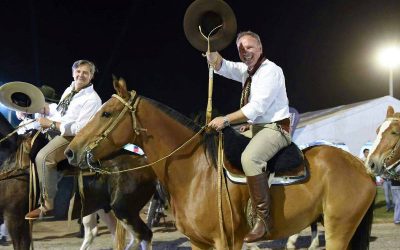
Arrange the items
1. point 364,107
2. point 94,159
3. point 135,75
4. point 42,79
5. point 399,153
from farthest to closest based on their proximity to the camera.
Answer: point 135,75
point 42,79
point 364,107
point 399,153
point 94,159

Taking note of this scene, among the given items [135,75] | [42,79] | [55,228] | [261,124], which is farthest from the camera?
[135,75]

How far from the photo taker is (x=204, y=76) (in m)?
54.8

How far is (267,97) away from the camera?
4586 millimetres

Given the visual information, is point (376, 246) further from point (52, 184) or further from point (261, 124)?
point (52, 184)

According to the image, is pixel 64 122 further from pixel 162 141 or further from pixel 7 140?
pixel 162 141

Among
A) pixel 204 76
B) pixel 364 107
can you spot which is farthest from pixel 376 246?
pixel 204 76

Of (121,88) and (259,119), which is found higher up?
(121,88)

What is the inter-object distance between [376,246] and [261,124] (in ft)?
19.3

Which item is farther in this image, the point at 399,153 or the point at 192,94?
the point at 192,94

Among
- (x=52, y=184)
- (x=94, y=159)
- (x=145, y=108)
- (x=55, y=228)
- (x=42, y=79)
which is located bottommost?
(x=55, y=228)

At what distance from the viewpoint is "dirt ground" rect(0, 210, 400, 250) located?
9930mm

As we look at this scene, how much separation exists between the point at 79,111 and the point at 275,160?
9.50 feet

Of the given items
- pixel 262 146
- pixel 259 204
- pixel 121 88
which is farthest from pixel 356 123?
pixel 121 88

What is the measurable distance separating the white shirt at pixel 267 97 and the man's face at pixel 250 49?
13cm
